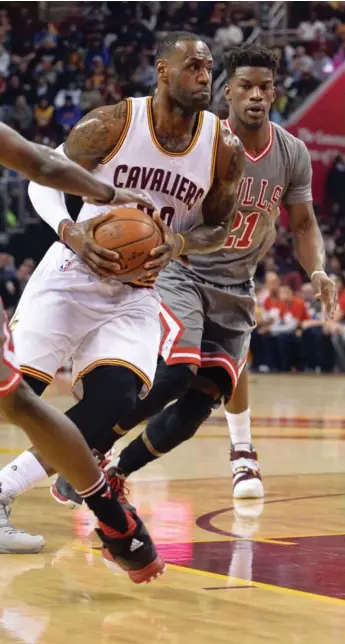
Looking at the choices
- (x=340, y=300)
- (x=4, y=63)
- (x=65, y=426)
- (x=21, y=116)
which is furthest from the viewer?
(x=4, y=63)

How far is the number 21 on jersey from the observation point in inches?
250

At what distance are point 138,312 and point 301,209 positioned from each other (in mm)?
1956

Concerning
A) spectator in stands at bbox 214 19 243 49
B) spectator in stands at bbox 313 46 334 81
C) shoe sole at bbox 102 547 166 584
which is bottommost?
spectator in stands at bbox 313 46 334 81

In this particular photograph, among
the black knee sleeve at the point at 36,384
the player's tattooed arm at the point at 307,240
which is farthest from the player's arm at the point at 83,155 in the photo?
the player's tattooed arm at the point at 307,240

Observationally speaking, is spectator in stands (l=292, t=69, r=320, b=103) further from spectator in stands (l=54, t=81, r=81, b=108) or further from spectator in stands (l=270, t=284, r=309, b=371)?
spectator in stands (l=270, t=284, r=309, b=371)

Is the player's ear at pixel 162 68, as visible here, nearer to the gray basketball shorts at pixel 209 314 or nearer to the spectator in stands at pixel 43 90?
the gray basketball shorts at pixel 209 314

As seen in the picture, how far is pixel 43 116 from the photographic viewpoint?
21312 millimetres

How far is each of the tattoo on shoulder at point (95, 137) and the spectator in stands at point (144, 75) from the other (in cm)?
1662

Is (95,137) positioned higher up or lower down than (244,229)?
higher up

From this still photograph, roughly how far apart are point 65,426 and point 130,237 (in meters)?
0.92

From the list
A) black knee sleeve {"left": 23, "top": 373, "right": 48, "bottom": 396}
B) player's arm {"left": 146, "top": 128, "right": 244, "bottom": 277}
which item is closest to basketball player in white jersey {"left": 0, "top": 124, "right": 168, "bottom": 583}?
black knee sleeve {"left": 23, "top": 373, "right": 48, "bottom": 396}

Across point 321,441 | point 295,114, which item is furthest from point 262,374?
point 321,441

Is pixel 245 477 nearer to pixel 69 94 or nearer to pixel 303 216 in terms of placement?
pixel 303 216

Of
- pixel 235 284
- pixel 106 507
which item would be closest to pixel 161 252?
pixel 106 507
